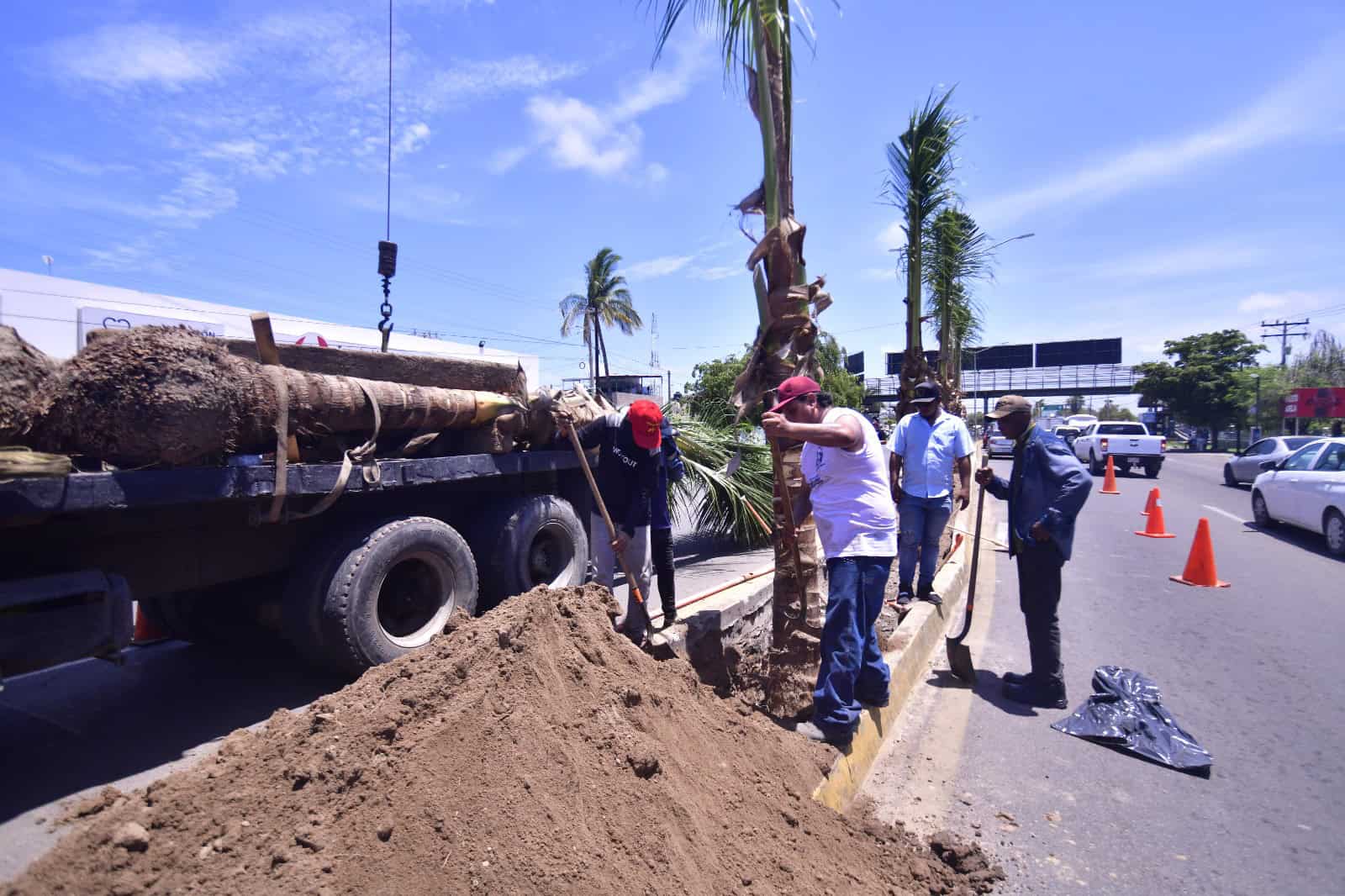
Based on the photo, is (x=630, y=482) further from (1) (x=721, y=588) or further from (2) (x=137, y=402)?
(2) (x=137, y=402)

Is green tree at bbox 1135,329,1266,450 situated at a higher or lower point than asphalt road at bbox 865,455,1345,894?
higher

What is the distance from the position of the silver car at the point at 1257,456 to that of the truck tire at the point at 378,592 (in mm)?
20440

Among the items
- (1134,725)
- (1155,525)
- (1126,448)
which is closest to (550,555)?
(1134,725)

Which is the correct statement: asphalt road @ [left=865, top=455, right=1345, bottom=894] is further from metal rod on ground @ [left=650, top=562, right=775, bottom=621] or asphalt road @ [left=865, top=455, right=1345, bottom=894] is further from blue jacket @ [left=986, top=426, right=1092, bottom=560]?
metal rod on ground @ [left=650, top=562, right=775, bottom=621]

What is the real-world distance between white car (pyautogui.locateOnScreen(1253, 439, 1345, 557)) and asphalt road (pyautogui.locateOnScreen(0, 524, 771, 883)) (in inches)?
480

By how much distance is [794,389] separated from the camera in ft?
12.7

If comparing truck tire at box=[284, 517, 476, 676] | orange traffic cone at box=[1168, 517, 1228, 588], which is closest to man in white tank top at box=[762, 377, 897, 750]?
truck tire at box=[284, 517, 476, 676]

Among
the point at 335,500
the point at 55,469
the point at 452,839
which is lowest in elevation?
the point at 452,839

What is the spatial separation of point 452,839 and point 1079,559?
9441mm

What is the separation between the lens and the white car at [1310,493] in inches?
398

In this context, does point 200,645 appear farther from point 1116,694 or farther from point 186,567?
point 1116,694

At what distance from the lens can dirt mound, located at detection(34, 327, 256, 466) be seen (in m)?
3.34

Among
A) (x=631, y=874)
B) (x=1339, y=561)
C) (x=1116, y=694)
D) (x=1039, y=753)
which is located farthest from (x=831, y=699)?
(x=1339, y=561)

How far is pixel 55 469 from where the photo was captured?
10.1ft
